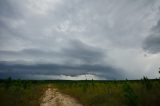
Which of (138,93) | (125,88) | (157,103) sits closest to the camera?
(157,103)

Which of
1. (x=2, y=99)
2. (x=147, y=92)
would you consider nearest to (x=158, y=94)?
(x=147, y=92)

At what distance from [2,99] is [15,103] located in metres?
1.70

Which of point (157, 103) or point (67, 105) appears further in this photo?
point (67, 105)

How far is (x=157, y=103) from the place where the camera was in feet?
73.4

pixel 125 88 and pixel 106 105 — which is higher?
pixel 125 88

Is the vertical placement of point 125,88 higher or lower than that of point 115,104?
higher

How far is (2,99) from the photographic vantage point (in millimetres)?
24922

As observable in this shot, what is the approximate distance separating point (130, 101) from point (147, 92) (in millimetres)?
3988

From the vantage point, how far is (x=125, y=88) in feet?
78.8

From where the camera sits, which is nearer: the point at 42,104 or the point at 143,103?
the point at 143,103

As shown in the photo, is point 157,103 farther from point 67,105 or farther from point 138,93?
point 67,105

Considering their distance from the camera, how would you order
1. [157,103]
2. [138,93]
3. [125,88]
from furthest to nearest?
1. [138,93]
2. [125,88]
3. [157,103]

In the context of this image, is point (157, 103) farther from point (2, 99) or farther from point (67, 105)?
point (2, 99)

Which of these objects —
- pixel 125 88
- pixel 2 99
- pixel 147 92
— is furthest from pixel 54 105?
pixel 147 92
